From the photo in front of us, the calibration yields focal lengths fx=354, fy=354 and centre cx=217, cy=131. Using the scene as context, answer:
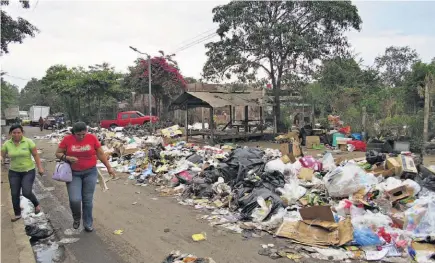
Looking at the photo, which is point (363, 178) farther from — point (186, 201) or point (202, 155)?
point (202, 155)

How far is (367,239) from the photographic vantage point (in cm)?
434

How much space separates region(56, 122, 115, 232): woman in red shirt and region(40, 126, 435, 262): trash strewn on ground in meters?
1.60

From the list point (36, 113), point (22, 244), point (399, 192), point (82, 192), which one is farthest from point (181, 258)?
point (36, 113)

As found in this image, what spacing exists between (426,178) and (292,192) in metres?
2.46

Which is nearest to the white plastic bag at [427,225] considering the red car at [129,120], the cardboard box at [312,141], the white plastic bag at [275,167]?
the white plastic bag at [275,167]

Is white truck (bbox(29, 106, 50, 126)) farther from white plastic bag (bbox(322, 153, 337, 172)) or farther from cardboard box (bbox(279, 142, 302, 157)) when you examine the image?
white plastic bag (bbox(322, 153, 337, 172))

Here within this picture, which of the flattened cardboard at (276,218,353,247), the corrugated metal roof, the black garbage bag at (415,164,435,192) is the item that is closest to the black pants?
the flattened cardboard at (276,218,353,247)

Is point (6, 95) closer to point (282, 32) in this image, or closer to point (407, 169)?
point (282, 32)

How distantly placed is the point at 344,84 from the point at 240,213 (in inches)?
731

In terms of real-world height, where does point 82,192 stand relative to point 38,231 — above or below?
above

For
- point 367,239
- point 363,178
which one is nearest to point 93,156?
point 367,239

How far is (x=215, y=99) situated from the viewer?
1544cm

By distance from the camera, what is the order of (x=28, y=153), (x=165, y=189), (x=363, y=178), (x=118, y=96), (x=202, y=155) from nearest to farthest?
1. (x=28, y=153)
2. (x=363, y=178)
3. (x=165, y=189)
4. (x=202, y=155)
5. (x=118, y=96)

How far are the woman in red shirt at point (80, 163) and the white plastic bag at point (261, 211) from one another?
2.40 m
